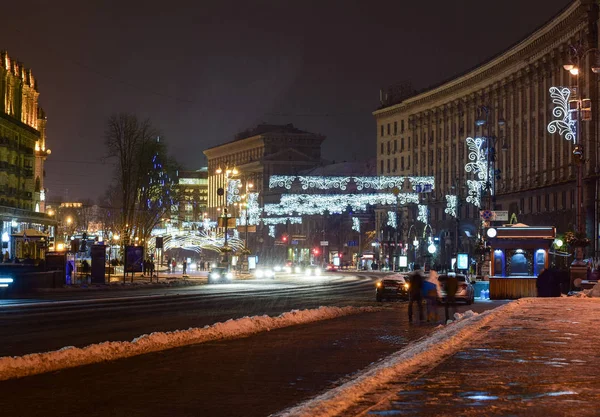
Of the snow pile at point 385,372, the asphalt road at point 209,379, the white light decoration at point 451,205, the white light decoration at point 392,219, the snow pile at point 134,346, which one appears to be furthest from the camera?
the white light decoration at point 392,219

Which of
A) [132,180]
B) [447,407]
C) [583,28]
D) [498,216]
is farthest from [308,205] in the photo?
[447,407]

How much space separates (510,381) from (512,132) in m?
92.7

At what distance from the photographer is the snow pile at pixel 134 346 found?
16625 millimetres

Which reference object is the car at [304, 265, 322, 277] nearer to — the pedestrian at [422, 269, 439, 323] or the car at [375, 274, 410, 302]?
the car at [375, 274, 410, 302]

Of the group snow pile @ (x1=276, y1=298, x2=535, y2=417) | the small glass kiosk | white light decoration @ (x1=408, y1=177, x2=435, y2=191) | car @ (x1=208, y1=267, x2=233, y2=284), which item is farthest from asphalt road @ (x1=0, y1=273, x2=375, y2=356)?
white light decoration @ (x1=408, y1=177, x2=435, y2=191)

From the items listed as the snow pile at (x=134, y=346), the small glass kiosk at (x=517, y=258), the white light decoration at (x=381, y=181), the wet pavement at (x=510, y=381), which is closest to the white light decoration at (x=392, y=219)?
the white light decoration at (x=381, y=181)

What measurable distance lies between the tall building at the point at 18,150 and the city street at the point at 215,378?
66623 mm

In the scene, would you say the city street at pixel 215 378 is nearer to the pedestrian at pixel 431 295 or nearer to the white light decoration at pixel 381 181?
the pedestrian at pixel 431 295

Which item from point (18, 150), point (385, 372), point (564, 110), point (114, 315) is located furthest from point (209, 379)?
point (18, 150)

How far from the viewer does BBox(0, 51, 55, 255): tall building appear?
8981 centimetres

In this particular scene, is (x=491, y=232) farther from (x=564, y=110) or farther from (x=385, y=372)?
(x=385, y=372)

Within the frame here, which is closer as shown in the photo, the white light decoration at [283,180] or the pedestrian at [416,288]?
the pedestrian at [416,288]

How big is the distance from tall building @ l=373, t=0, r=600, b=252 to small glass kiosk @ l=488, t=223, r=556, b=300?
619 cm

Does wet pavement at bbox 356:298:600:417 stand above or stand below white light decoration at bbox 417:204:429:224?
below
